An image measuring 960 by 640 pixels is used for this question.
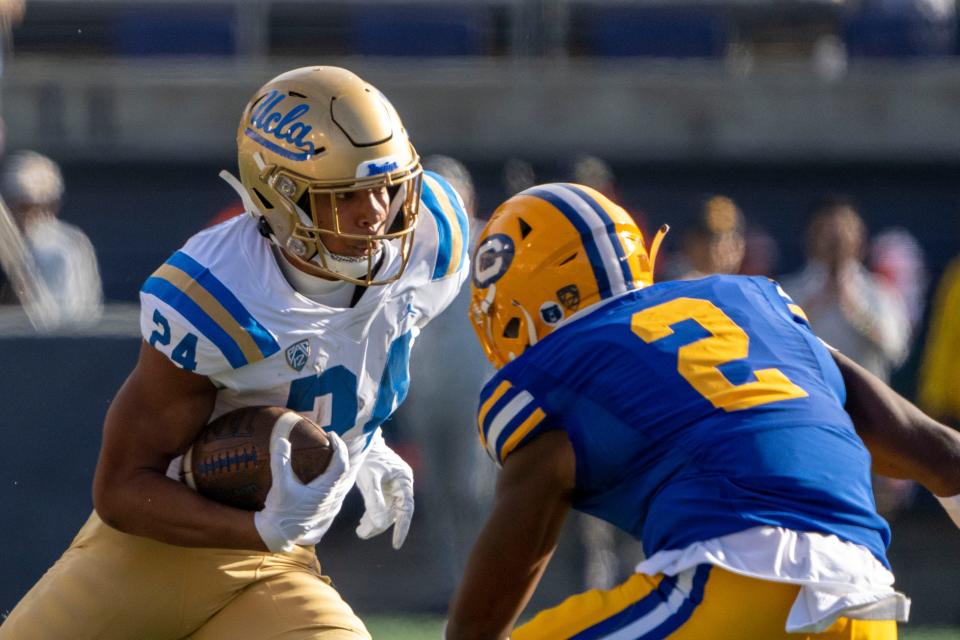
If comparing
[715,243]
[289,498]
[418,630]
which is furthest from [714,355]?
[715,243]

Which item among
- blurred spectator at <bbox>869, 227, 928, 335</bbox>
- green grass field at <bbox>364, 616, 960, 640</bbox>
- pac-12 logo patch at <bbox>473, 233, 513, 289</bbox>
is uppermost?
pac-12 logo patch at <bbox>473, 233, 513, 289</bbox>

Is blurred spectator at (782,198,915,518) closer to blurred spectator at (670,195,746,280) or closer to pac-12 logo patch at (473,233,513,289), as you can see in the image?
blurred spectator at (670,195,746,280)

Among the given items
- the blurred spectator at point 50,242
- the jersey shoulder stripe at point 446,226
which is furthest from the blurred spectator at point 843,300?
the jersey shoulder stripe at point 446,226

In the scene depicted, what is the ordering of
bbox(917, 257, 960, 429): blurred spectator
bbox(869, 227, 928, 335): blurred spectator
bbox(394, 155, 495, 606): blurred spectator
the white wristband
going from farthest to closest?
bbox(869, 227, 928, 335): blurred spectator → bbox(917, 257, 960, 429): blurred spectator → bbox(394, 155, 495, 606): blurred spectator → the white wristband

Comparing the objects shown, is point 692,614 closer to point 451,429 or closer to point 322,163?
point 322,163

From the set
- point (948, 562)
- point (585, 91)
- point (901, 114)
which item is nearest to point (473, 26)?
point (585, 91)

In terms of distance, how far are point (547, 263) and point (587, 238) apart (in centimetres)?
9

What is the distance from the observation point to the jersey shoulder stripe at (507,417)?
2596 millimetres

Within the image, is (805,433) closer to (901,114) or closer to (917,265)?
(917,265)

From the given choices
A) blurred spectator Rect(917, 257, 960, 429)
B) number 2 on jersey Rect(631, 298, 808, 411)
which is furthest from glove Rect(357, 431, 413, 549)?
blurred spectator Rect(917, 257, 960, 429)

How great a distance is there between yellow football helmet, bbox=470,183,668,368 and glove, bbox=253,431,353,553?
419 millimetres

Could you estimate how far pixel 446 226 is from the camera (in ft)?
11.7

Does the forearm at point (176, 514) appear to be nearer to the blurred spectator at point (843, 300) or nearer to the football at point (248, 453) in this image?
the football at point (248, 453)

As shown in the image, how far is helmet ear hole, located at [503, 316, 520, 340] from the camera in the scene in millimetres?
2855
